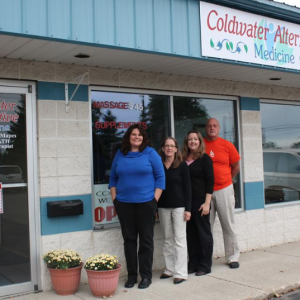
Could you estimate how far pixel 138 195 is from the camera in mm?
4871

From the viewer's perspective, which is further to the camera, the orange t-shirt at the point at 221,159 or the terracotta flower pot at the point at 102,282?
the orange t-shirt at the point at 221,159

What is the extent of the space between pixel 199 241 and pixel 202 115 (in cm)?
204

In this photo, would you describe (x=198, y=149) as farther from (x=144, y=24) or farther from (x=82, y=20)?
(x=82, y=20)

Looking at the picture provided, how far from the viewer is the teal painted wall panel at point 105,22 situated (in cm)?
429

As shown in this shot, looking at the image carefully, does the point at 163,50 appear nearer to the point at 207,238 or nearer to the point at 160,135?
the point at 160,135

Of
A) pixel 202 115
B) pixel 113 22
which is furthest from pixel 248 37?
pixel 113 22

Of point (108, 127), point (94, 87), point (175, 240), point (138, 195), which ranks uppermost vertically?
point (94, 87)

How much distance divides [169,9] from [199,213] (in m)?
2.52

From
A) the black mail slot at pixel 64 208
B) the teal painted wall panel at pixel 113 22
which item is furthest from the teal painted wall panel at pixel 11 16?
the black mail slot at pixel 64 208

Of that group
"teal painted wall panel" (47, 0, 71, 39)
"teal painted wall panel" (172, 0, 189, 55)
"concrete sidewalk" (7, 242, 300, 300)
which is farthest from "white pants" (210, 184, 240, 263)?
"teal painted wall panel" (47, 0, 71, 39)

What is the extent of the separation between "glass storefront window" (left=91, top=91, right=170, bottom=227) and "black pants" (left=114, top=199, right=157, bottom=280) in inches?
23.8

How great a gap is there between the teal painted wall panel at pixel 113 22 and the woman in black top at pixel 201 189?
1182 mm

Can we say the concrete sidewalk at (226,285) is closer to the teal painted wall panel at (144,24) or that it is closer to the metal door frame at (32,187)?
the metal door frame at (32,187)

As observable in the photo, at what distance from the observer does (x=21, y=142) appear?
4.91 m
